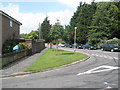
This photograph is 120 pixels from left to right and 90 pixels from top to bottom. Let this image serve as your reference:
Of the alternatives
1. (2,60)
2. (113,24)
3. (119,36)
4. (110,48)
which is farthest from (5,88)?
(119,36)

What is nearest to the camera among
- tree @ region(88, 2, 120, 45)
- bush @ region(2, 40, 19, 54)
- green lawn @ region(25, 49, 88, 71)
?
green lawn @ region(25, 49, 88, 71)

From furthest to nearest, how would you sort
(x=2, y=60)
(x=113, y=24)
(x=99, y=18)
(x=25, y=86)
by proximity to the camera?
(x=99, y=18) < (x=113, y=24) < (x=2, y=60) < (x=25, y=86)

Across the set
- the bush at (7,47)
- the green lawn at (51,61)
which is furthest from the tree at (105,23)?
the green lawn at (51,61)

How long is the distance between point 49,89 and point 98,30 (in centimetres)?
4312

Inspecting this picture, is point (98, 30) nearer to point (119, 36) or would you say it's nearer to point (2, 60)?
point (119, 36)

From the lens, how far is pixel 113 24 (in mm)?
44656

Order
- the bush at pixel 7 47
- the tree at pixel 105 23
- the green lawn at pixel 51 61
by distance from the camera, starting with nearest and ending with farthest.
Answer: the green lawn at pixel 51 61 < the bush at pixel 7 47 < the tree at pixel 105 23

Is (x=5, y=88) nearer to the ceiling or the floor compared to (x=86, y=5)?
nearer to the floor

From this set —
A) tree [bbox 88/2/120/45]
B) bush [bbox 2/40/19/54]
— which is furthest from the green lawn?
tree [bbox 88/2/120/45]

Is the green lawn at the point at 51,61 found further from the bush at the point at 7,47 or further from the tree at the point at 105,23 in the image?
the tree at the point at 105,23

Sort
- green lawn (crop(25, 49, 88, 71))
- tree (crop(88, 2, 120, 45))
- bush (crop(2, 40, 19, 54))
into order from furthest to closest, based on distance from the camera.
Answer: tree (crop(88, 2, 120, 45)) → bush (crop(2, 40, 19, 54)) → green lawn (crop(25, 49, 88, 71))

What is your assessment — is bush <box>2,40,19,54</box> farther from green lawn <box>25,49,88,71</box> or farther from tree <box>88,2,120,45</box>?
tree <box>88,2,120,45</box>

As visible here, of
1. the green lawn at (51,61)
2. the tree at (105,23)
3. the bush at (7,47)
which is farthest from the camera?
the tree at (105,23)

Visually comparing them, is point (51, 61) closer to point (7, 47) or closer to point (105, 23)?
point (7, 47)
